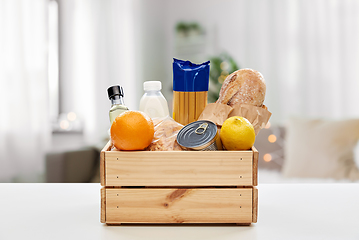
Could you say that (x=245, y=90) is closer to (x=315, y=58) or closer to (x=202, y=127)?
(x=202, y=127)

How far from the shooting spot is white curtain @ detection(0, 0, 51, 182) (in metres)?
2.40

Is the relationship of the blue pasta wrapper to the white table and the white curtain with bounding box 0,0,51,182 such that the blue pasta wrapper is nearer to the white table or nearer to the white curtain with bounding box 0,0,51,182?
the white table

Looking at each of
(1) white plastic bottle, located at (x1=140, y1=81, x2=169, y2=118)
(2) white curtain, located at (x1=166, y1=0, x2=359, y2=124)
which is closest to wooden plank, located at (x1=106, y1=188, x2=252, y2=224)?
(1) white plastic bottle, located at (x1=140, y1=81, x2=169, y2=118)

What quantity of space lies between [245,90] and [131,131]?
30 cm

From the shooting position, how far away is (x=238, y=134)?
0.61 m

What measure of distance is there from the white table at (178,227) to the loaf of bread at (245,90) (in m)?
0.25

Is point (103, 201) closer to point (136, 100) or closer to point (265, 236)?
point (265, 236)

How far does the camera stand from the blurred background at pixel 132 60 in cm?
246

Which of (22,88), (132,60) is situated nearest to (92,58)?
(132,60)

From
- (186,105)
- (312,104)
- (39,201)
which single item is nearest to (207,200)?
(186,105)

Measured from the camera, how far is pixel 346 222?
2.19ft

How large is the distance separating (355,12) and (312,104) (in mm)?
828

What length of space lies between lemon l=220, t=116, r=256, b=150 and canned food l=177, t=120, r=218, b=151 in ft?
0.07

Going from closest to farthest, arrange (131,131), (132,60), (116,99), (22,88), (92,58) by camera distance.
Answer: (131,131) < (116,99) < (22,88) < (92,58) < (132,60)
